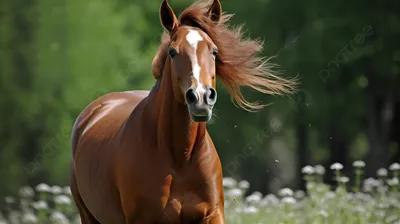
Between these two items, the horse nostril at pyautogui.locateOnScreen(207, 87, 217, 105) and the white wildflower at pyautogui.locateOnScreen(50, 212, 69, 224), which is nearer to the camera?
the horse nostril at pyautogui.locateOnScreen(207, 87, 217, 105)

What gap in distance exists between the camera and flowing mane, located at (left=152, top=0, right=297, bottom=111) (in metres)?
7.94

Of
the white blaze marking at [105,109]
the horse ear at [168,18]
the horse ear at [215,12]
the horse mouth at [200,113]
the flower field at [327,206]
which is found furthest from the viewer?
the flower field at [327,206]

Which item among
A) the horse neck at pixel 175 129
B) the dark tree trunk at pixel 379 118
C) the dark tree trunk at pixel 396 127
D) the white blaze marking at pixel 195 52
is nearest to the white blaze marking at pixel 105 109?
the horse neck at pixel 175 129

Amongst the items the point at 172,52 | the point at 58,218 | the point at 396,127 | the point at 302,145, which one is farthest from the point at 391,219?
the point at 302,145

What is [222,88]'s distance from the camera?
2795 centimetres

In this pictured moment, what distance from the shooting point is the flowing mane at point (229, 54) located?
7.94 meters

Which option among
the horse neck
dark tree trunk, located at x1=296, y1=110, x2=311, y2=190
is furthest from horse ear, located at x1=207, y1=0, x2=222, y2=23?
dark tree trunk, located at x1=296, y1=110, x2=311, y2=190

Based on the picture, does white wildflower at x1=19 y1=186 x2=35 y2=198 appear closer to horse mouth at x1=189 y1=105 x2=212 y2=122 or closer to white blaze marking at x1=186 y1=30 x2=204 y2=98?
white blaze marking at x1=186 y1=30 x2=204 y2=98

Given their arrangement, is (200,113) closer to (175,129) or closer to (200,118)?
(200,118)

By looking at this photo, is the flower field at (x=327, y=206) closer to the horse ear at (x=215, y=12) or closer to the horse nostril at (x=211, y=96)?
the horse ear at (x=215, y=12)

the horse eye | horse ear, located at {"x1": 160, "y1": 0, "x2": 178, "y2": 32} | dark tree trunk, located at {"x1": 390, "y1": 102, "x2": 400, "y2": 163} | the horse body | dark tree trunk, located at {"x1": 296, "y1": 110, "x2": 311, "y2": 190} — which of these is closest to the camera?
the horse eye

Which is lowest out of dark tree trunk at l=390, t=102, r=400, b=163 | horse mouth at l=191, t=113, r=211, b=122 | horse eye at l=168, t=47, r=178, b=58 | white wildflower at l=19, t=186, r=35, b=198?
dark tree trunk at l=390, t=102, r=400, b=163

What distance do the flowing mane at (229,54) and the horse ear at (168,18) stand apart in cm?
6

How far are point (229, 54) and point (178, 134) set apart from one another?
0.67m
